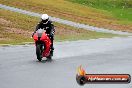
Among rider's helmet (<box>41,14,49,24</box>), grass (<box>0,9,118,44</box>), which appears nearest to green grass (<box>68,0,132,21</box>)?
grass (<box>0,9,118,44</box>)

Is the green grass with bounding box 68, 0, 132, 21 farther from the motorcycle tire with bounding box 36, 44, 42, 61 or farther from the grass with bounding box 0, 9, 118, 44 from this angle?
the motorcycle tire with bounding box 36, 44, 42, 61

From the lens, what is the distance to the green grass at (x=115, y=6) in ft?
239

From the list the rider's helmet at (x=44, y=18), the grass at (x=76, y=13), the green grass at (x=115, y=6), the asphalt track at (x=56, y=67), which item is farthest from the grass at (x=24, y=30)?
the green grass at (x=115, y=6)

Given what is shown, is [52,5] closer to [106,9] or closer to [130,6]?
[106,9]

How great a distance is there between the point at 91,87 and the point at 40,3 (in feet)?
171

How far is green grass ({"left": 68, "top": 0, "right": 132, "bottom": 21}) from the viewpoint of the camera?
239ft

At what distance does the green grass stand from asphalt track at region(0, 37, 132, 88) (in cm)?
4725

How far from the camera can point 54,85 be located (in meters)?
12.8

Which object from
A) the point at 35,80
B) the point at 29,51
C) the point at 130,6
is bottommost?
the point at 130,6

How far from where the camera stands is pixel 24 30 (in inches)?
1671

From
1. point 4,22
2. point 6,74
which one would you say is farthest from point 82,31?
point 6,74

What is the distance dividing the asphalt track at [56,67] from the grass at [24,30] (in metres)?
12.0

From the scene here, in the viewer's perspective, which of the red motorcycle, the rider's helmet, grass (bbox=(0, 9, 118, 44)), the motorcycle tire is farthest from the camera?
grass (bbox=(0, 9, 118, 44))

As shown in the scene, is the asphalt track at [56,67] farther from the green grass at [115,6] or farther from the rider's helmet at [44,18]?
the green grass at [115,6]
